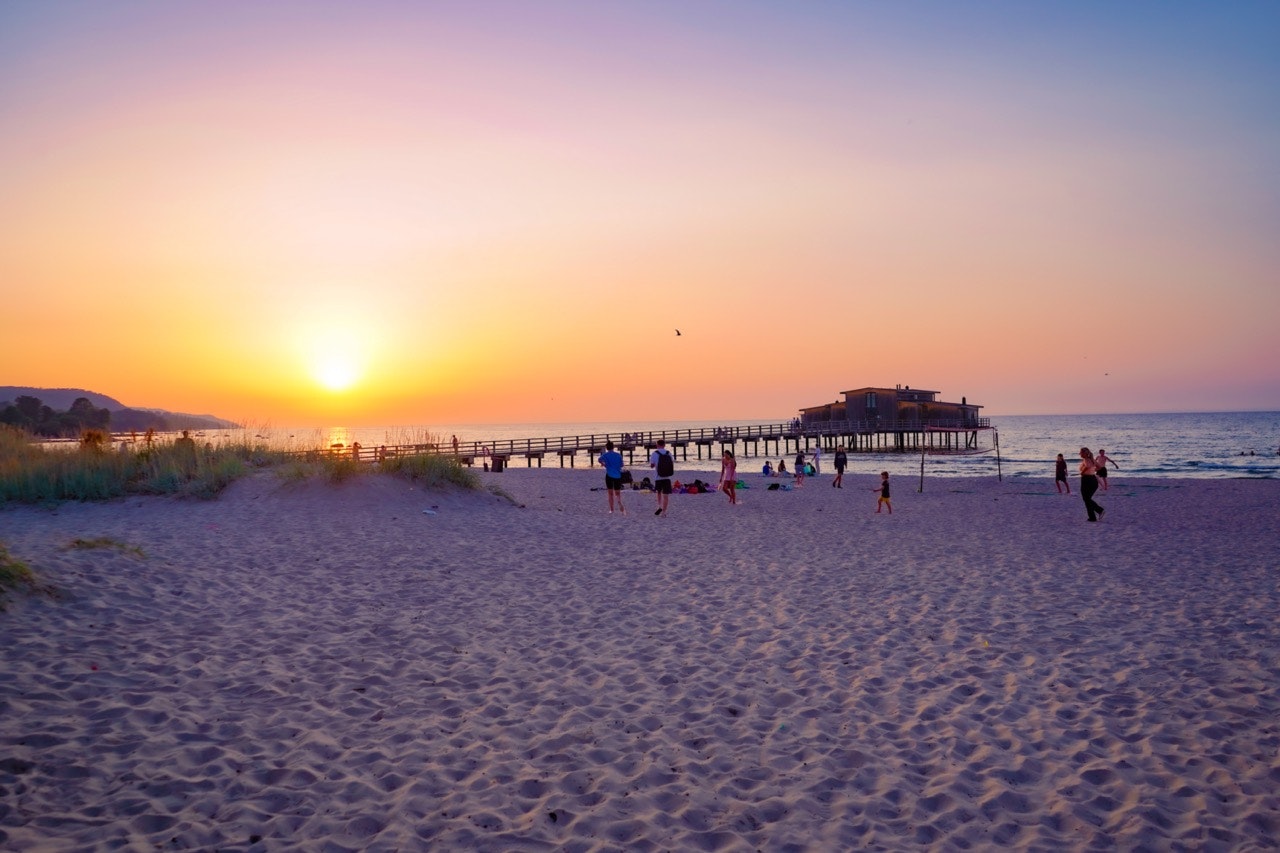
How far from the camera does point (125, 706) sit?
16.9 ft

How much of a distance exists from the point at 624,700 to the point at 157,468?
14.8m

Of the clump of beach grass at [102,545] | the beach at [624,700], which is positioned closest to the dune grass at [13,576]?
the beach at [624,700]

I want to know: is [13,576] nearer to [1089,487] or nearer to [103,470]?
[103,470]

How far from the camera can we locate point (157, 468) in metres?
16.3

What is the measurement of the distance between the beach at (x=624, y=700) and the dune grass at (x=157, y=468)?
4.18 meters

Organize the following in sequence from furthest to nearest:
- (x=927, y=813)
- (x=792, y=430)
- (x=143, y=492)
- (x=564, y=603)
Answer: (x=792, y=430) → (x=143, y=492) → (x=564, y=603) → (x=927, y=813)

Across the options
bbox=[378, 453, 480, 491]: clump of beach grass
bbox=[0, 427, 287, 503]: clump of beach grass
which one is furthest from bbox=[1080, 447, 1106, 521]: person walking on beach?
bbox=[0, 427, 287, 503]: clump of beach grass

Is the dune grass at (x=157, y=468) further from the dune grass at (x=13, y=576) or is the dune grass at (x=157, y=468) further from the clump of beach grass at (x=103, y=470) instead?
the dune grass at (x=13, y=576)

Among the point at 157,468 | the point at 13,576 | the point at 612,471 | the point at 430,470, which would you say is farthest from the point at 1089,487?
the point at 157,468

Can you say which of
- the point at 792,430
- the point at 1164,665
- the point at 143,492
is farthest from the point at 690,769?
the point at 792,430

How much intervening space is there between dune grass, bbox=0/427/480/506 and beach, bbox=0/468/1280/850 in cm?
418

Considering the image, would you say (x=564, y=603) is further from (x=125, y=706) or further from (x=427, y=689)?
(x=125, y=706)

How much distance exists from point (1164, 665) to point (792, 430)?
62.5 m

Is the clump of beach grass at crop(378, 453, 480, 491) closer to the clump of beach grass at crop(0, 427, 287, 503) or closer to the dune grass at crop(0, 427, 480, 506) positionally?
the dune grass at crop(0, 427, 480, 506)
